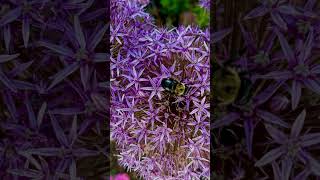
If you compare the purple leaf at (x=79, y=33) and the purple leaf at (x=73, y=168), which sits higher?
the purple leaf at (x=79, y=33)

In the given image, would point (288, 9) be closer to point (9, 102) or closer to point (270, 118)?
point (270, 118)

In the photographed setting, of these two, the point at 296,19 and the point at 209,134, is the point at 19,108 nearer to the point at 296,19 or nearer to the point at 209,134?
the point at 209,134

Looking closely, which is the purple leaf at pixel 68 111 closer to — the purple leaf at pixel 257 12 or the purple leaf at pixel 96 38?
the purple leaf at pixel 96 38

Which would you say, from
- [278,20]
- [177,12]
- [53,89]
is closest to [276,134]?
[278,20]

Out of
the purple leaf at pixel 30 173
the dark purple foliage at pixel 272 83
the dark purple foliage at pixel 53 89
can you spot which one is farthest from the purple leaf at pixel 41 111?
the dark purple foliage at pixel 272 83

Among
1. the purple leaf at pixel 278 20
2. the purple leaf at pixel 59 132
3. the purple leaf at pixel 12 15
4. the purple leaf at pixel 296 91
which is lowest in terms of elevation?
the purple leaf at pixel 59 132

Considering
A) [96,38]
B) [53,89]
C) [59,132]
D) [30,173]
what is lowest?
[30,173]

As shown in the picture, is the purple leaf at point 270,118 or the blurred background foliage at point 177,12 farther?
the blurred background foliage at point 177,12
